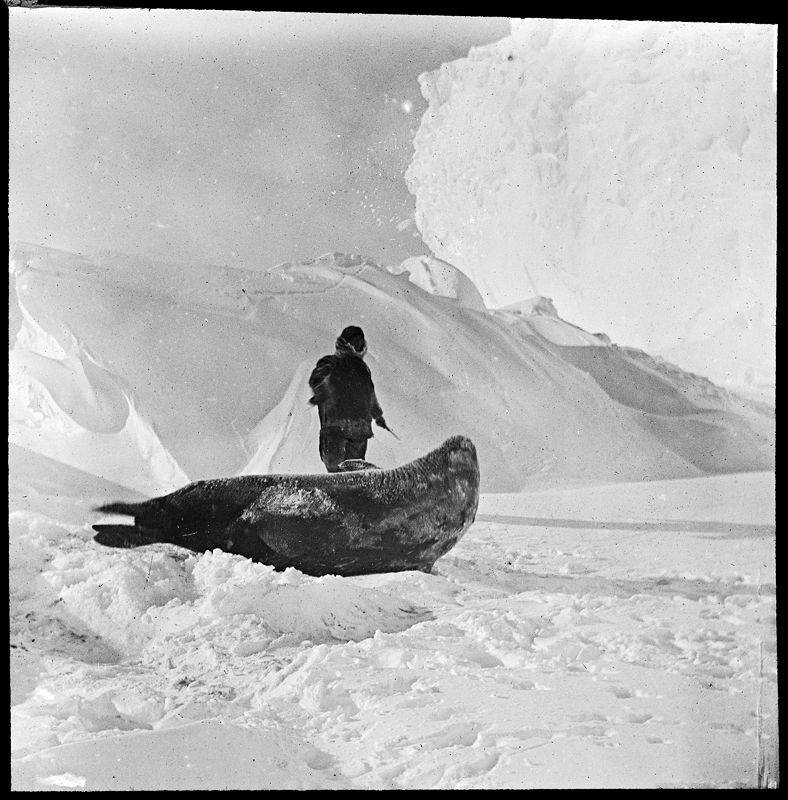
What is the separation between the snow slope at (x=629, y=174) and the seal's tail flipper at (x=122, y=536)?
137 cm

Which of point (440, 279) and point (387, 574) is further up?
point (440, 279)

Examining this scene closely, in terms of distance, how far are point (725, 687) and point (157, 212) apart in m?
2.37

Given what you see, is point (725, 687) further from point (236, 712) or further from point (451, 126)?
point (451, 126)

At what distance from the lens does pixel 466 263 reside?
3084 mm

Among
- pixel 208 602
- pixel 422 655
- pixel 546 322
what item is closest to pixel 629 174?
pixel 546 322

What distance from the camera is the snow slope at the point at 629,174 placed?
9.80 ft

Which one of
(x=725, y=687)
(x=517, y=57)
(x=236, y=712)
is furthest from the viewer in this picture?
(x=517, y=57)

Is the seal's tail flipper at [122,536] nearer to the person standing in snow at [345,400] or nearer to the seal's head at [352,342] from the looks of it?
the person standing in snow at [345,400]

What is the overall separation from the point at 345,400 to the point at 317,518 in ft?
1.39

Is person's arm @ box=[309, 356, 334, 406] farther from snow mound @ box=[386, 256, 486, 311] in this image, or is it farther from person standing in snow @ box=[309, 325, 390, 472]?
snow mound @ box=[386, 256, 486, 311]

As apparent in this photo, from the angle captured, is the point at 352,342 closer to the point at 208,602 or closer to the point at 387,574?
the point at 387,574

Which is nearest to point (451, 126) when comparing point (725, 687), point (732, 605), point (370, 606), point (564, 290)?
point (564, 290)

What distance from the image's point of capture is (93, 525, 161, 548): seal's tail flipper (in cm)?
280

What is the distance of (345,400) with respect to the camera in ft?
9.67
